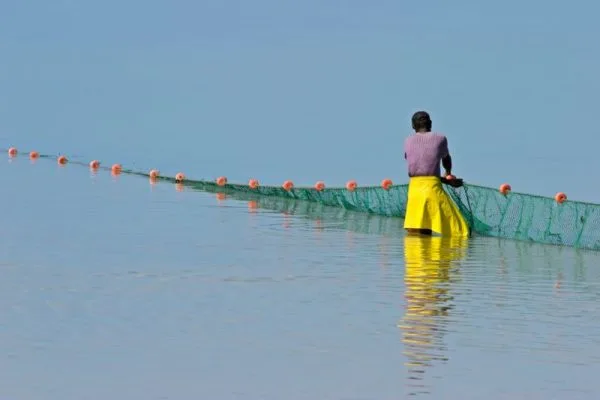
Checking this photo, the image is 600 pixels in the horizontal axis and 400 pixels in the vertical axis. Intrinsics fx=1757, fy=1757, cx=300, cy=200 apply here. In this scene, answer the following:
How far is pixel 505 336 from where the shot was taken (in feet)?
44.2

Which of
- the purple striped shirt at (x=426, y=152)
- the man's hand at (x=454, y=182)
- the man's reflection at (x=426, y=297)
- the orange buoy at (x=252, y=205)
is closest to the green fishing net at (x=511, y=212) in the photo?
the man's hand at (x=454, y=182)

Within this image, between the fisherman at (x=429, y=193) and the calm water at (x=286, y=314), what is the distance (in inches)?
15.6

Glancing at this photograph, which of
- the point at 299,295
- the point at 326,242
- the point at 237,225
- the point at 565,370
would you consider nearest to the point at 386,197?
the point at 237,225

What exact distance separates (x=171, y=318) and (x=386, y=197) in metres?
12.8

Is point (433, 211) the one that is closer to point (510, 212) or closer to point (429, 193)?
point (429, 193)

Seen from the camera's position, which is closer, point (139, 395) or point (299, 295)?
point (139, 395)

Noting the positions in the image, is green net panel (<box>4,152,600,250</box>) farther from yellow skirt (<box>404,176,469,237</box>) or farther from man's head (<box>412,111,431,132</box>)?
man's head (<box>412,111,431,132</box>)

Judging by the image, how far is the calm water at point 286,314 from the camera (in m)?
11.3

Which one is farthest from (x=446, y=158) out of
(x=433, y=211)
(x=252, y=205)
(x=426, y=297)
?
(x=426, y=297)

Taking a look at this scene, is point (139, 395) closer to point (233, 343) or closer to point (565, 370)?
point (233, 343)

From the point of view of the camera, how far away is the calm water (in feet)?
37.0

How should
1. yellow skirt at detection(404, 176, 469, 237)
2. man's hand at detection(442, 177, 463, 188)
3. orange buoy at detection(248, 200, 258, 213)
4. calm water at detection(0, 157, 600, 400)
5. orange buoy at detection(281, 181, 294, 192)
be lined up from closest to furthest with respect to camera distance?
calm water at detection(0, 157, 600, 400) → yellow skirt at detection(404, 176, 469, 237) → man's hand at detection(442, 177, 463, 188) → orange buoy at detection(248, 200, 258, 213) → orange buoy at detection(281, 181, 294, 192)

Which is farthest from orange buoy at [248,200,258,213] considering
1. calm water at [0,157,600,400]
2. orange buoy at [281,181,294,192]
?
calm water at [0,157,600,400]

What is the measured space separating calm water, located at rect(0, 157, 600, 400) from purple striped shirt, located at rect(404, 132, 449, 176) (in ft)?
3.07
